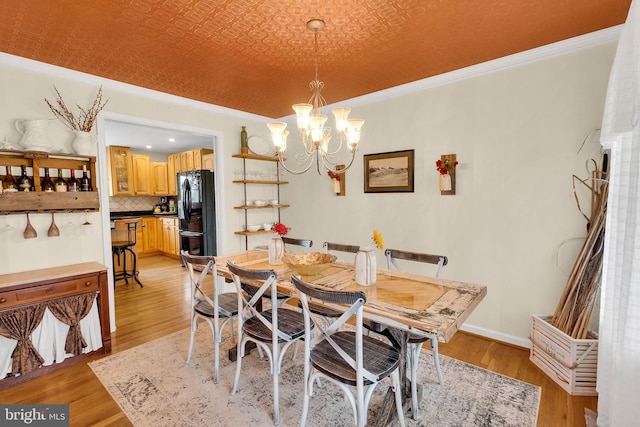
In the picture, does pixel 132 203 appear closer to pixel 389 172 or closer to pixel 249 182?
pixel 249 182

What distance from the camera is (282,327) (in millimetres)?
1985

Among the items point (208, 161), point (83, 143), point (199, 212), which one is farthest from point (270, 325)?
point (208, 161)

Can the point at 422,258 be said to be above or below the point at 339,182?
below

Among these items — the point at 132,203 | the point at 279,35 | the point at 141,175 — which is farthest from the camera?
the point at 132,203

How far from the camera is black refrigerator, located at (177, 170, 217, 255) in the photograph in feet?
16.3

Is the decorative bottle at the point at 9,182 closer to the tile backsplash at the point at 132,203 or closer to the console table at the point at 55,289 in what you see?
the console table at the point at 55,289

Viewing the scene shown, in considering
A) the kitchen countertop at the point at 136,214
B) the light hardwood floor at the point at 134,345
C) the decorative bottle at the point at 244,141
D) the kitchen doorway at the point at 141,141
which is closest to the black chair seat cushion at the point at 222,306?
the light hardwood floor at the point at 134,345

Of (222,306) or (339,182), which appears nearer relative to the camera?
(222,306)

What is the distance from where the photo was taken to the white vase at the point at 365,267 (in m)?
1.88

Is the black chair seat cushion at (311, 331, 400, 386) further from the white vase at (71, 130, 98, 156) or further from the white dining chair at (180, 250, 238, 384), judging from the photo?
the white vase at (71, 130, 98, 156)

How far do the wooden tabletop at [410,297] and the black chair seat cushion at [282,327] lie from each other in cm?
30

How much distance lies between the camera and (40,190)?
258 centimetres

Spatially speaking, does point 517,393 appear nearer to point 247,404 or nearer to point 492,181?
point 492,181

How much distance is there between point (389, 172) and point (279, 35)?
1837mm
